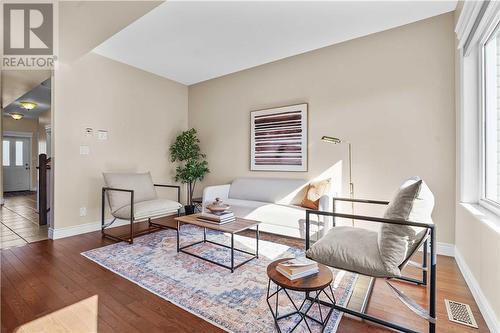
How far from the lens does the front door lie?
816 centimetres

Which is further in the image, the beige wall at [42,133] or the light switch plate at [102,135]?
the beige wall at [42,133]

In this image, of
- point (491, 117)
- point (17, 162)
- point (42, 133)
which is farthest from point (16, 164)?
point (491, 117)

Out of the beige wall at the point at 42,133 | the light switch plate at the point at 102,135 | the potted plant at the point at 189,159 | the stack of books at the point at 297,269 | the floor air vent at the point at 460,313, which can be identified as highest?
the beige wall at the point at 42,133

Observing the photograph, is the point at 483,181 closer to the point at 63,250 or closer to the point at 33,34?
the point at 63,250

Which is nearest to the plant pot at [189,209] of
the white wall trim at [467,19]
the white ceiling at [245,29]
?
the white ceiling at [245,29]

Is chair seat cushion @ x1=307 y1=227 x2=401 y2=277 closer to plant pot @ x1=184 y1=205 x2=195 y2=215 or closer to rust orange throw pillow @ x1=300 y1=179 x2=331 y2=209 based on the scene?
rust orange throw pillow @ x1=300 y1=179 x2=331 y2=209

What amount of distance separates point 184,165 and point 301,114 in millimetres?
2669

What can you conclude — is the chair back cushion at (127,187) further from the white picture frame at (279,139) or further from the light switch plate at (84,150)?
the white picture frame at (279,139)

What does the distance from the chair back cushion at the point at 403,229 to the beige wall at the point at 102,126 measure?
3.91 m

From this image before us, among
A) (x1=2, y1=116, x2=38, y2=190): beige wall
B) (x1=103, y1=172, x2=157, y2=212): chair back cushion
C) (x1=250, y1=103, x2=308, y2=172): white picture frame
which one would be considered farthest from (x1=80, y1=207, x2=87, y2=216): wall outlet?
(x1=2, y1=116, x2=38, y2=190): beige wall

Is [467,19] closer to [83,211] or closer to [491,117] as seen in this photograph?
[491,117]

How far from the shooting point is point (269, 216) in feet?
10.9

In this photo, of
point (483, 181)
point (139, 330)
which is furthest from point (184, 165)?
point (483, 181)

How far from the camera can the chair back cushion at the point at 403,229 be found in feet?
4.77
